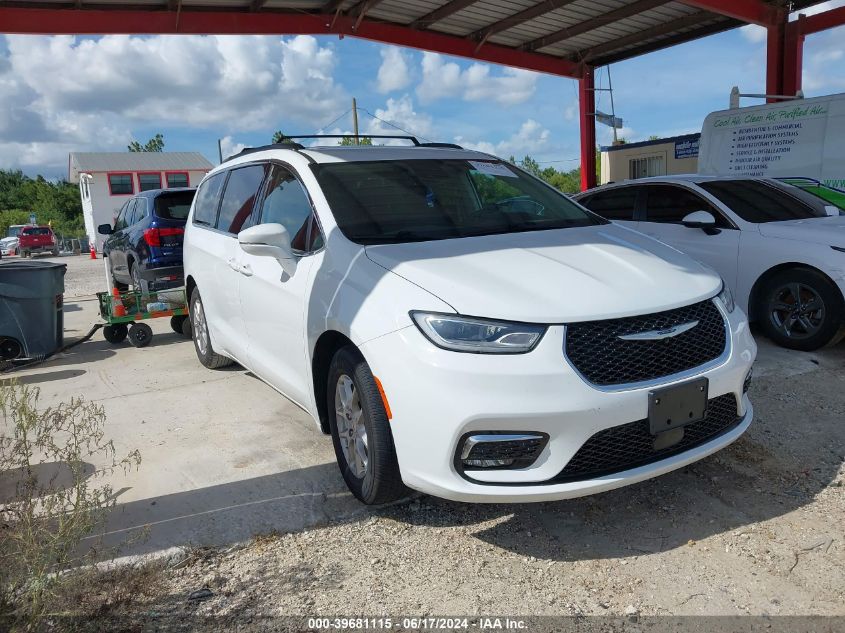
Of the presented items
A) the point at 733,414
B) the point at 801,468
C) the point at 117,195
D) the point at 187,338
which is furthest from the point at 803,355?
the point at 117,195

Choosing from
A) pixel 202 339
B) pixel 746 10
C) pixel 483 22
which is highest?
pixel 483 22

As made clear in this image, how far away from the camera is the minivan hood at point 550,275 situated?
2803 millimetres

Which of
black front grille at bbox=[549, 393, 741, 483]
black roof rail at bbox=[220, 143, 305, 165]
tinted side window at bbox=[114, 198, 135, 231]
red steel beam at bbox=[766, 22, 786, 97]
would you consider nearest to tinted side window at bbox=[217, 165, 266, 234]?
black roof rail at bbox=[220, 143, 305, 165]

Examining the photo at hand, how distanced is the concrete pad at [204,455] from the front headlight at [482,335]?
1.18 meters

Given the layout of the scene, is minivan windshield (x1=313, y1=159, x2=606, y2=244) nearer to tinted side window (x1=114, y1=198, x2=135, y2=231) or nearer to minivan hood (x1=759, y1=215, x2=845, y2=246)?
minivan hood (x1=759, y1=215, x2=845, y2=246)

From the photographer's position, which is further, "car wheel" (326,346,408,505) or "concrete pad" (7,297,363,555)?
"concrete pad" (7,297,363,555)

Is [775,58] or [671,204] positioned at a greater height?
[775,58]

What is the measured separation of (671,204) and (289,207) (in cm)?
445

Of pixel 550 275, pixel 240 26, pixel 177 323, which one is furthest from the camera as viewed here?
pixel 240 26

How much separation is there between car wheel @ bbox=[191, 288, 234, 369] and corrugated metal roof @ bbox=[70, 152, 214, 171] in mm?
39105

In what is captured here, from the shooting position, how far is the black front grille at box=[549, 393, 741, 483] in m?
2.74

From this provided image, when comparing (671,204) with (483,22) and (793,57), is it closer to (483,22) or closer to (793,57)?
(793,57)

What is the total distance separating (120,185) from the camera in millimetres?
41219

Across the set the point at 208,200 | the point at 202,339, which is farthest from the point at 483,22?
the point at 202,339
